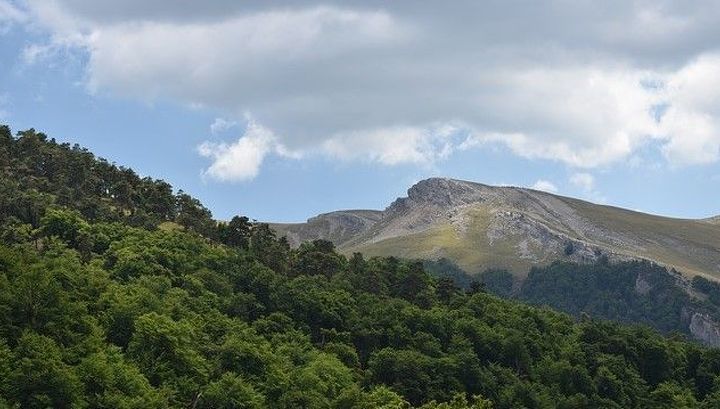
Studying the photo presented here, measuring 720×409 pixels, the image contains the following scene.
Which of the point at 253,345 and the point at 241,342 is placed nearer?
the point at 241,342

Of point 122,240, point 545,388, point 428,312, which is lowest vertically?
point 545,388

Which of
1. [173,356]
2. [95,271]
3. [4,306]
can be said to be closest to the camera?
[4,306]

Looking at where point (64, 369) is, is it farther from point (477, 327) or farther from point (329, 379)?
point (477, 327)

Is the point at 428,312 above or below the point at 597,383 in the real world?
above

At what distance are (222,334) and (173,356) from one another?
22688 mm

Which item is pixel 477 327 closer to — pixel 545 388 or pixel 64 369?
pixel 545 388

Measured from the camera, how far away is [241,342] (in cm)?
13775

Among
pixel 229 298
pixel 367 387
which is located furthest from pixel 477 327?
pixel 229 298

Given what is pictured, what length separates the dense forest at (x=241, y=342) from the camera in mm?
113312

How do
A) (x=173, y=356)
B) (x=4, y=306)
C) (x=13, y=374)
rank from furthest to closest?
(x=173, y=356)
(x=4, y=306)
(x=13, y=374)

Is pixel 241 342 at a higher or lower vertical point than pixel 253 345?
higher

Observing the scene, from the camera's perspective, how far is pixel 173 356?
124m

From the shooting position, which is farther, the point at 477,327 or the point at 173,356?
the point at 477,327

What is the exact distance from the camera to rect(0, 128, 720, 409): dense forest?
113312 mm
